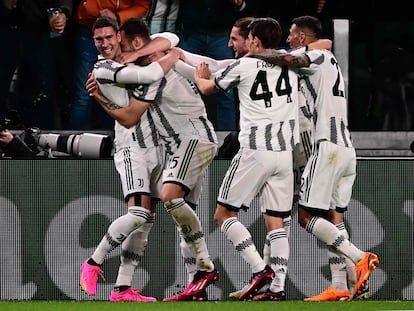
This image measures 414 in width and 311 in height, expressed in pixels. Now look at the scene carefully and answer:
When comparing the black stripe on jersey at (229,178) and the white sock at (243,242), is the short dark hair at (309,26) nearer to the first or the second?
the black stripe on jersey at (229,178)

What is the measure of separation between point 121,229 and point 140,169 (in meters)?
0.50

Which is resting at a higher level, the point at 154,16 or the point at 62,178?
the point at 154,16

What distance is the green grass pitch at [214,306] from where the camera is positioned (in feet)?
35.1

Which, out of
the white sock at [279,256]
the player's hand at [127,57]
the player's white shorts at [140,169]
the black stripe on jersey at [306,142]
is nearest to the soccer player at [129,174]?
the player's white shorts at [140,169]

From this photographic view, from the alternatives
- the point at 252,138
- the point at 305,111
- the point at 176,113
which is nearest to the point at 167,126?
the point at 176,113

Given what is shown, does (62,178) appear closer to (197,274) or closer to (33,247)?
(33,247)

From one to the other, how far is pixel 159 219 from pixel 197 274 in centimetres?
86

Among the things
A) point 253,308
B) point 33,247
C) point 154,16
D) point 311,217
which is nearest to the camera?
point 253,308

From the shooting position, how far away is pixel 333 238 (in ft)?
37.9

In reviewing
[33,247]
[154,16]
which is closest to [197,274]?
[33,247]

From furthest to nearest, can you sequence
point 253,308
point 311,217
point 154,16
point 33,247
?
point 154,16 < point 33,247 < point 311,217 < point 253,308

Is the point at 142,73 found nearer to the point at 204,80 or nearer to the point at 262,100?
the point at 204,80

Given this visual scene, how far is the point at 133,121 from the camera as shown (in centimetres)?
1177

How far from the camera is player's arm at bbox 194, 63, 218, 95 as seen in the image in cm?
1145
